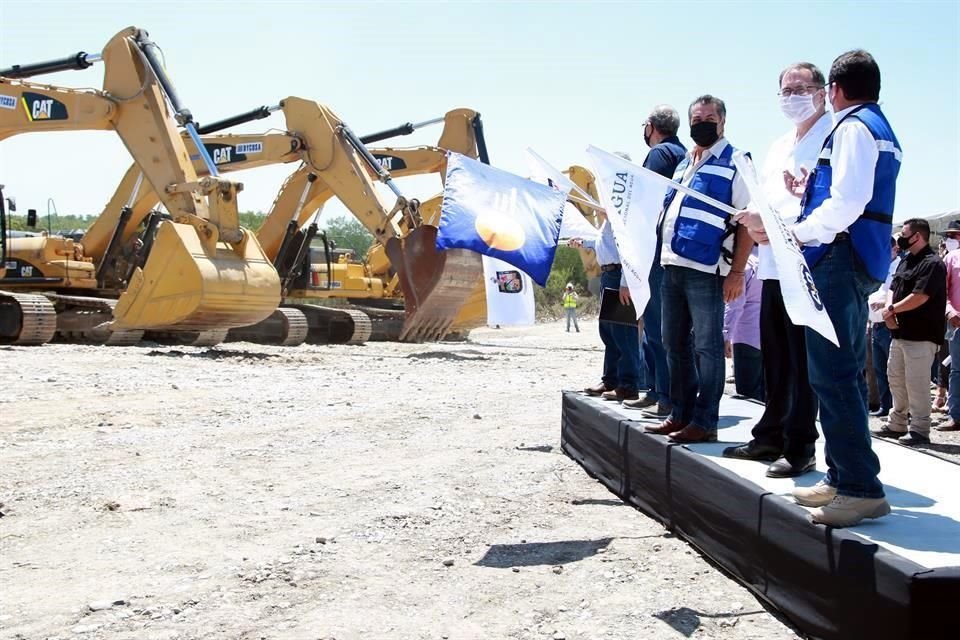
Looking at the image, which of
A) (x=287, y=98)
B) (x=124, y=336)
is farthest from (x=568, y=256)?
(x=124, y=336)

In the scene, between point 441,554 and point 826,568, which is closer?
point 826,568

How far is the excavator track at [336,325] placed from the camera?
2086 centimetres

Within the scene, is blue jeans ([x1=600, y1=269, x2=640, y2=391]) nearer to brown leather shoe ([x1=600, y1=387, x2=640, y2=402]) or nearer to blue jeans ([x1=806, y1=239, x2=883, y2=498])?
brown leather shoe ([x1=600, y1=387, x2=640, y2=402])

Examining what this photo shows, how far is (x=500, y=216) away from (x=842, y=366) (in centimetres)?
352

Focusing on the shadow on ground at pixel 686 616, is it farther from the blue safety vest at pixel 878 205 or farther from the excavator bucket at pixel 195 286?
the excavator bucket at pixel 195 286

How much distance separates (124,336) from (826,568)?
14599 millimetres

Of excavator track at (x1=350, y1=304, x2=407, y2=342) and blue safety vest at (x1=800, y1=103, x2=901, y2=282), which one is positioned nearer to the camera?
blue safety vest at (x1=800, y1=103, x2=901, y2=282)

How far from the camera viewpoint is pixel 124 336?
16.2 metres

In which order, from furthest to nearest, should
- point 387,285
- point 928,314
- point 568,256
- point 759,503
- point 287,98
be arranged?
point 568,256
point 387,285
point 287,98
point 928,314
point 759,503

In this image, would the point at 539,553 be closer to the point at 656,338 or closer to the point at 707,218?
the point at 707,218

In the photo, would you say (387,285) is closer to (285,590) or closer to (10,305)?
(10,305)

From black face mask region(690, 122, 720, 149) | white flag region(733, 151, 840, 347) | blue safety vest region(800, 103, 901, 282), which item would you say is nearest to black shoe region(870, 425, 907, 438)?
black face mask region(690, 122, 720, 149)

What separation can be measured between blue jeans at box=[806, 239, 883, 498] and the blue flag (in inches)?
129

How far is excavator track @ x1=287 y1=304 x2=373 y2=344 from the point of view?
20859mm
